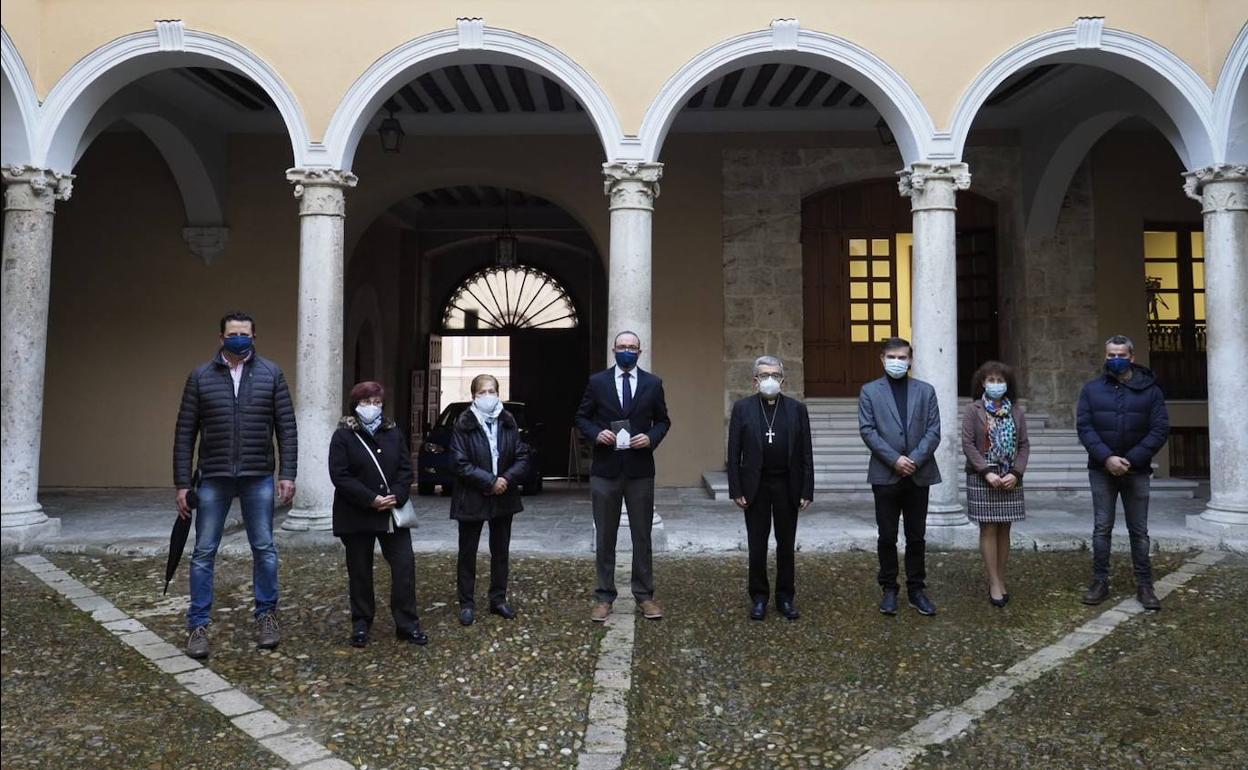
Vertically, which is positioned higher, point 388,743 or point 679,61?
point 679,61

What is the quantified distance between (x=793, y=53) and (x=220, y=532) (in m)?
5.89

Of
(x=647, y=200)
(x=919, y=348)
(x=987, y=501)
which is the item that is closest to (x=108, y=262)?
(x=647, y=200)

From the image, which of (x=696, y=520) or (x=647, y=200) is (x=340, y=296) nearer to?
(x=647, y=200)

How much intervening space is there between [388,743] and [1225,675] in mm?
3901

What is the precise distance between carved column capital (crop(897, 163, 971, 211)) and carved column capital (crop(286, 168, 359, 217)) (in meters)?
4.98

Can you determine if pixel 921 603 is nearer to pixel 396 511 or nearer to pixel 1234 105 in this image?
pixel 396 511

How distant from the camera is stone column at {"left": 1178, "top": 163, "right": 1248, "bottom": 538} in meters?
6.86

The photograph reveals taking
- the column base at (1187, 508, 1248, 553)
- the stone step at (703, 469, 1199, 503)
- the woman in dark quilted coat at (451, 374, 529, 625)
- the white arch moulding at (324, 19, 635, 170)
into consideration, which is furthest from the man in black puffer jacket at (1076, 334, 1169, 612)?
the white arch moulding at (324, 19, 635, 170)

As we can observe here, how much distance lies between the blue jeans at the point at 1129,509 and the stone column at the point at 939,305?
5.73ft

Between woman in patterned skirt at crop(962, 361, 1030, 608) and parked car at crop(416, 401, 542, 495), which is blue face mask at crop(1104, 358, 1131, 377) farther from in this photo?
parked car at crop(416, 401, 542, 495)

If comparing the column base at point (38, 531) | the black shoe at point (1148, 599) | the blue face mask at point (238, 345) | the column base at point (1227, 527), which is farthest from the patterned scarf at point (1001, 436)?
the column base at point (38, 531)

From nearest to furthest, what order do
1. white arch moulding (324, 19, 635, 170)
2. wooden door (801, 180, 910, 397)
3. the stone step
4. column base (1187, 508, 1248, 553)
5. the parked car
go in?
column base (1187, 508, 1248, 553)
white arch moulding (324, 19, 635, 170)
the stone step
the parked car
wooden door (801, 180, 910, 397)

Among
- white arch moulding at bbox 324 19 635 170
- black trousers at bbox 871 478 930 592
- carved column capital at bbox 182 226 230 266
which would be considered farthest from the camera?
carved column capital at bbox 182 226 230 266

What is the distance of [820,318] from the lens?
420 inches
